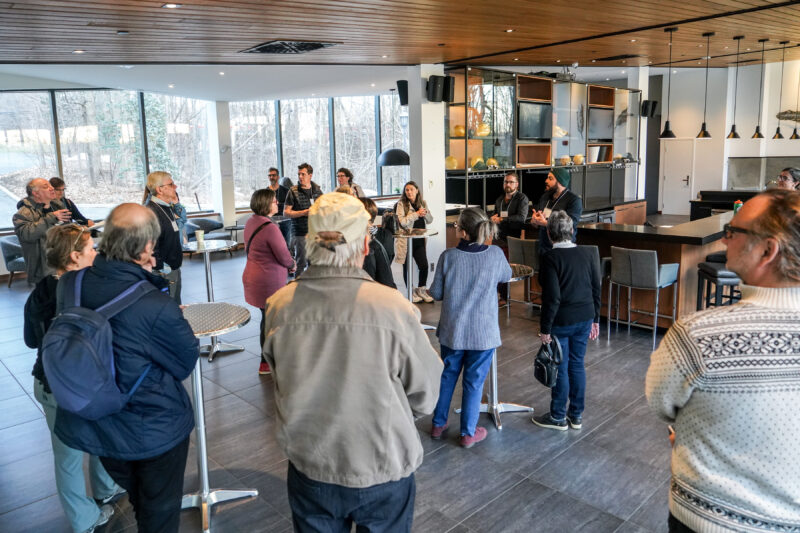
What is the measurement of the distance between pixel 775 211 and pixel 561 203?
4.50 m

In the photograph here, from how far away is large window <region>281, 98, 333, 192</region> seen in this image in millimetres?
13227

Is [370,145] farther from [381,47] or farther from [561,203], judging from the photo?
[561,203]

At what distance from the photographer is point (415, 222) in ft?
23.0

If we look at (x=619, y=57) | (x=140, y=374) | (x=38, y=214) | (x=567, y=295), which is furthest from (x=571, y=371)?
(x=619, y=57)

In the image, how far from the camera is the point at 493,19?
202 inches

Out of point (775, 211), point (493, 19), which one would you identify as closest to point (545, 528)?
point (775, 211)

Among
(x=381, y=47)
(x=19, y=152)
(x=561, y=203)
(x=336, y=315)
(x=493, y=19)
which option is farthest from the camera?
(x=19, y=152)

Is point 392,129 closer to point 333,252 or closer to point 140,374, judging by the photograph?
point 140,374

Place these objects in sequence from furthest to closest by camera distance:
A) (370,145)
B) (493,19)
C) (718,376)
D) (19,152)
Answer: (370,145) → (19,152) → (493,19) → (718,376)

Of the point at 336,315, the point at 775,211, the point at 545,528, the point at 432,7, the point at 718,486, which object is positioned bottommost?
the point at 545,528

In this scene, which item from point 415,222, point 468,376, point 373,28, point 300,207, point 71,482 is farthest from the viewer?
point 415,222

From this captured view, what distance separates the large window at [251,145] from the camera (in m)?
12.7

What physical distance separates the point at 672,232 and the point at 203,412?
4681 millimetres

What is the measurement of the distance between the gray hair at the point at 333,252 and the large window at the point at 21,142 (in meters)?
10.4
